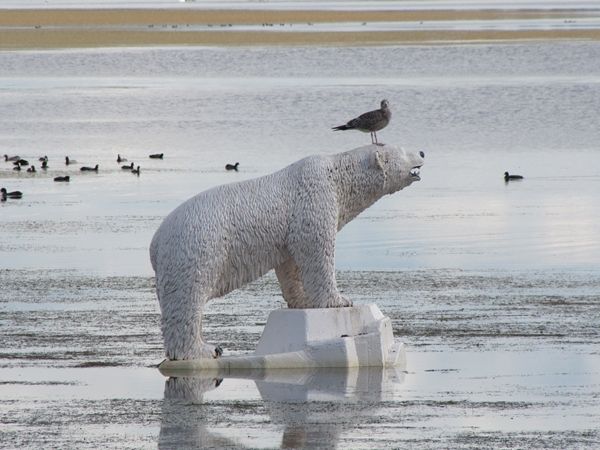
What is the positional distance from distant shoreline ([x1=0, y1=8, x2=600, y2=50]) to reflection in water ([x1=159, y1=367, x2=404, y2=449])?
7010cm

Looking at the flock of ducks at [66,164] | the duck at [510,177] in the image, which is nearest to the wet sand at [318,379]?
the duck at [510,177]

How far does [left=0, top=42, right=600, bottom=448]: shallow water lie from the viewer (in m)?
12.4

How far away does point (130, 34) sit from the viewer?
9650 centimetres

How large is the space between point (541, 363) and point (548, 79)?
156 feet

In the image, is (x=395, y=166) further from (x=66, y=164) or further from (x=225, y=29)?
(x=225, y=29)

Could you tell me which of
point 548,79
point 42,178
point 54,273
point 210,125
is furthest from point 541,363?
point 548,79

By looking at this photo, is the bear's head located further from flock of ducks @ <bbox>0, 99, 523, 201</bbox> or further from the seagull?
the seagull

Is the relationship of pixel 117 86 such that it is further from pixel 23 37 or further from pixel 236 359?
pixel 236 359

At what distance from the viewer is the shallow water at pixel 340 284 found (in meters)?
12.4

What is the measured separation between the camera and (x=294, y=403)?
13.1 meters

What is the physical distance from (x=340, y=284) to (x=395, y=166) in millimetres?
3748

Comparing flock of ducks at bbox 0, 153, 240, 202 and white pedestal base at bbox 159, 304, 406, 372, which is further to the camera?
flock of ducks at bbox 0, 153, 240, 202

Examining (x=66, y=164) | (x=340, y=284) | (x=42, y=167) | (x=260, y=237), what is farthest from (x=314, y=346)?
(x=66, y=164)

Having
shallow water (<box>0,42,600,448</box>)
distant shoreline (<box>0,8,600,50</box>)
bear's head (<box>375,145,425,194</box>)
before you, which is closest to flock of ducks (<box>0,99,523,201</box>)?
bear's head (<box>375,145,425,194</box>)
